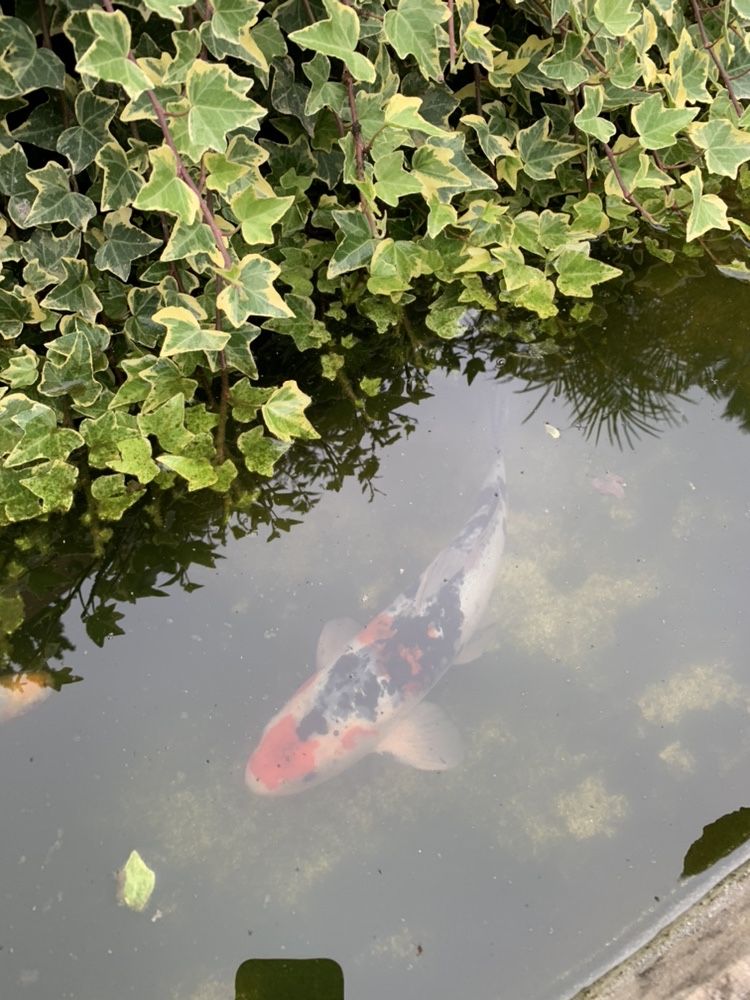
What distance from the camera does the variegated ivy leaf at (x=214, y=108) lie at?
172cm

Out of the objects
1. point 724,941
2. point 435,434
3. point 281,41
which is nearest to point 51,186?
point 281,41

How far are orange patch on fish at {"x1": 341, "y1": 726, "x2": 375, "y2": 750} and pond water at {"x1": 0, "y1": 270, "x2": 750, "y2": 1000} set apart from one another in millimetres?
87

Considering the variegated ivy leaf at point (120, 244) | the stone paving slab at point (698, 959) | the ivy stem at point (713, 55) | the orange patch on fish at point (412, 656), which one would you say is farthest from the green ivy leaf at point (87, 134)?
the stone paving slab at point (698, 959)

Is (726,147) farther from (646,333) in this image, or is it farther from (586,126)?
(646,333)

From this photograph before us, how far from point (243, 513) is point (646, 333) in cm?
165

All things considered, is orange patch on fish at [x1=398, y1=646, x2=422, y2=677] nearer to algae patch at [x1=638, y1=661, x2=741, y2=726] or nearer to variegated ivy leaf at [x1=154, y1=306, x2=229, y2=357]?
algae patch at [x1=638, y1=661, x2=741, y2=726]

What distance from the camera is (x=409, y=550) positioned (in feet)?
8.89

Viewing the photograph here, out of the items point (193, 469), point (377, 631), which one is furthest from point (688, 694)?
point (193, 469)

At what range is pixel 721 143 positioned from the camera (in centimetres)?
256

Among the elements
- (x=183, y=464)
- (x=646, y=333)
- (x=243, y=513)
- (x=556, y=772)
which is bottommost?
(x=556, y=772)

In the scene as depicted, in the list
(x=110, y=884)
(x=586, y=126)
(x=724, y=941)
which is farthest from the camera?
(x=586, y=126)

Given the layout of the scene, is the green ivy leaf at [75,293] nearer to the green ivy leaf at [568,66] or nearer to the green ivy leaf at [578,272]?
the green ivy leaf at [568,66]

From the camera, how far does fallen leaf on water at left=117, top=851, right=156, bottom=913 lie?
2.12m

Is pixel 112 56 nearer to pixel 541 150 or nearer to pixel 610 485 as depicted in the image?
pixel 541 150
